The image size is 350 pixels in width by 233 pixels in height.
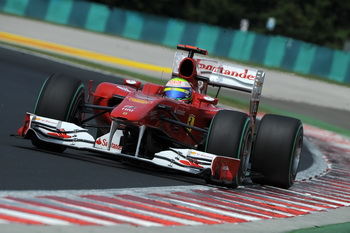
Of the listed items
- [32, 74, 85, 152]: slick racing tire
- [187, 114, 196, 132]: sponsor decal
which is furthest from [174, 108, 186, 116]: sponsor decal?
[32, 74, 85, 152]: slick racing tire

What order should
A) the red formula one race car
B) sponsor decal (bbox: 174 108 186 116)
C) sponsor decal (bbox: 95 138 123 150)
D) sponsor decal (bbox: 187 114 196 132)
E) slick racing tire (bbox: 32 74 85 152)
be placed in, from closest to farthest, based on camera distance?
the red formula one race car → sponsor decal (bbox: 95 138 123 150) → slick racing tire (bbox: 32 74 85 152) → sponsor decal (bbox: 174 108 186 116) → sponsor decal (bbox: 187 114 196 132)

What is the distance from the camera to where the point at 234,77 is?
1142 cm

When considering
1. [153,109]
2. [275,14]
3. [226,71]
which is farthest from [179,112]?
[275,14]

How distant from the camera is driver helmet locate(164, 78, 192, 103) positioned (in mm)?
10273

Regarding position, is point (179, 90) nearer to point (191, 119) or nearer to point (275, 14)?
point (191, 119)

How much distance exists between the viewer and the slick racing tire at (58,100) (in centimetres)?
953

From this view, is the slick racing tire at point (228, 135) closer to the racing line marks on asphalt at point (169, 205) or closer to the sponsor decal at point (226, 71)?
the racing line marks on asphalt at point (169, 205)

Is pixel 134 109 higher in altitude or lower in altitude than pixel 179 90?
lower

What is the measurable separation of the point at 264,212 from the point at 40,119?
291 cm

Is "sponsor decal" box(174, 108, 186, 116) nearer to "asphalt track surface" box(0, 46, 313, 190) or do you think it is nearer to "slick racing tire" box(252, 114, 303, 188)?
"asphalt track surface" box(0, 46, 313, 190)

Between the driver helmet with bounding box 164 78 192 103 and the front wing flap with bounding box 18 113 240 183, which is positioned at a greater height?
the driver helmet with bounding box 164 78 192 103

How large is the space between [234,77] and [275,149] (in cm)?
183

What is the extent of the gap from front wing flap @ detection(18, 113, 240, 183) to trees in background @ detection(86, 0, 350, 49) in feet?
148

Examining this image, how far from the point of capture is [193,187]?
29.2 feet
